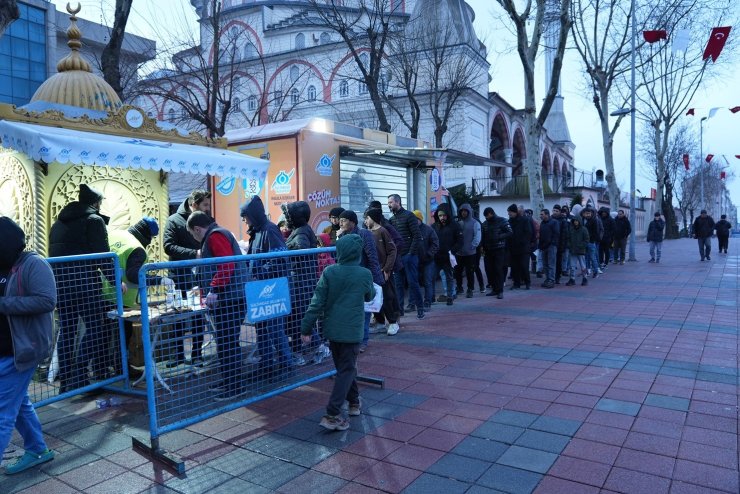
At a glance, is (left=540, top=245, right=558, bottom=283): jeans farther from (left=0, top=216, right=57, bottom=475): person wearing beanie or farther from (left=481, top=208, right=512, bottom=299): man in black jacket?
(left=0, top=216, right=57, bottom=475): person wearing beanie

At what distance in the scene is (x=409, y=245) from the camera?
873 cm

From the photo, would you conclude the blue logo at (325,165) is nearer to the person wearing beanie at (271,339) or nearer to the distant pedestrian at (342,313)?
the person wearing beanie at (271,339)

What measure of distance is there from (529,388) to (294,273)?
2.46m

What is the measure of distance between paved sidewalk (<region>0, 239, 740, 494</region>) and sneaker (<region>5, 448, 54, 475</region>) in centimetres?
5

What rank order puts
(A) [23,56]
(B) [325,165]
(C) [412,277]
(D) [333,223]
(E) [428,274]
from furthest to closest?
1. (A) [23,56]
2. (B) [325,165]
3. (E) [428,274]
4. (C) [412,277]
5. (D) [333,223]

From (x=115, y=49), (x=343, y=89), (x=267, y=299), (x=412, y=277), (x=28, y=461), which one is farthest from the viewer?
(x=343, y=89)

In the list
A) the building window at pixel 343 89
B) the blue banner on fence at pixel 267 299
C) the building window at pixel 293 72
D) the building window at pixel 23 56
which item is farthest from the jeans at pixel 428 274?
the building window at pixel 23 56

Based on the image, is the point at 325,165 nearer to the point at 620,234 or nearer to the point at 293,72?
the point at 620,234

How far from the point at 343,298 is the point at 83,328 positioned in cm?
253

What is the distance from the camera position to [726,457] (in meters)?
3.64

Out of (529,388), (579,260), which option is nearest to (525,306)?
(579,260)

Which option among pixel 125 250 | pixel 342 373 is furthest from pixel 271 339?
pixel 125 250

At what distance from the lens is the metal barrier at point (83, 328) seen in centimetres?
477

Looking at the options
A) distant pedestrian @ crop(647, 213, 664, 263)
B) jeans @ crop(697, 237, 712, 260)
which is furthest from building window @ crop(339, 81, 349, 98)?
jeans @ crop(697, 237, 712, 260)
